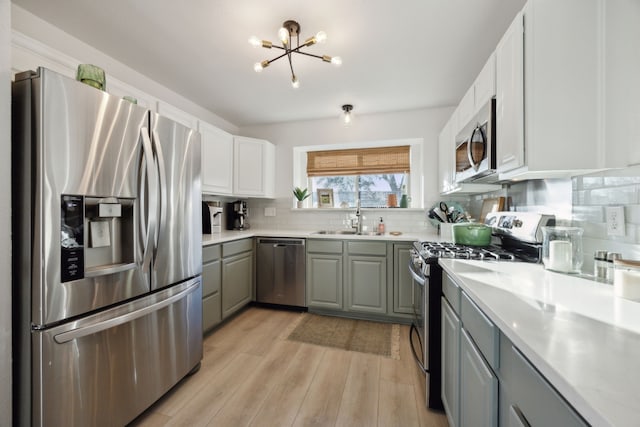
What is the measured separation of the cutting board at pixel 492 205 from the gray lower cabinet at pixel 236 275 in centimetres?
241

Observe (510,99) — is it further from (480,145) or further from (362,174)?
(362,174)

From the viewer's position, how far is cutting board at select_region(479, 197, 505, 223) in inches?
83.4

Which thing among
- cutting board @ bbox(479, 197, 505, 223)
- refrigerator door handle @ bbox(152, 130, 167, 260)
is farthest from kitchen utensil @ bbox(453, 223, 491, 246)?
refrigerator door handle @ bbox(152, 130, 167, 260)

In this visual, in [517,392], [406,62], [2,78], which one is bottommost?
[517,392]

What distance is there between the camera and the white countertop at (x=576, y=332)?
1.39 ft

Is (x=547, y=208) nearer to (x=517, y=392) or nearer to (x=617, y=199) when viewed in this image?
(x=617, y=199)

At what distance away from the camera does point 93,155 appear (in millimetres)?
1198

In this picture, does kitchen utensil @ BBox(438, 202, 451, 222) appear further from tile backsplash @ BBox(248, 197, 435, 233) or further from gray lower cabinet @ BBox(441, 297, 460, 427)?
gray lower cabinet @ BBox(441, 297, 460, 427)

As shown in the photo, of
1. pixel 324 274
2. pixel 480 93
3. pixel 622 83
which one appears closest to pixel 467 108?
pixel 480 93

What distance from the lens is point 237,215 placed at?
3590 millimetres

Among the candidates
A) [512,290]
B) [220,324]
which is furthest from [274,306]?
[512,290]

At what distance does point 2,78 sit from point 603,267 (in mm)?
2513

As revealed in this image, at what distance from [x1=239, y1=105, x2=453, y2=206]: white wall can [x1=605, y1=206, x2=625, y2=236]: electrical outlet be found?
6.74 feet

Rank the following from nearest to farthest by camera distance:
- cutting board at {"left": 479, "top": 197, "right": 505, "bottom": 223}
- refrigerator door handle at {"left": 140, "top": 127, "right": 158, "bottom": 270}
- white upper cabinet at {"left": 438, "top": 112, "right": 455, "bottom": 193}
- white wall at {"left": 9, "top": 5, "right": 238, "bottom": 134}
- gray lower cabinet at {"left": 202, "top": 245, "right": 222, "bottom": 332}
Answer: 1. refrigerator door handle at {"left": 140, "top": 127, "right": 158, "bottom": 270}
2. white wall at {"left": 9, "top": 5, "right": 238, "bottom": 134}
3. cutting board at {"left": 479, "top": 197, "right": 505, "bottom": 223}
4. gray lower cabinet at {"left": 202, "top": 245, "right": 222, "bottom": 332}
5. white upper cabinet at {"left": 438, "top": 112, "right": 455, "bottom": 193}
